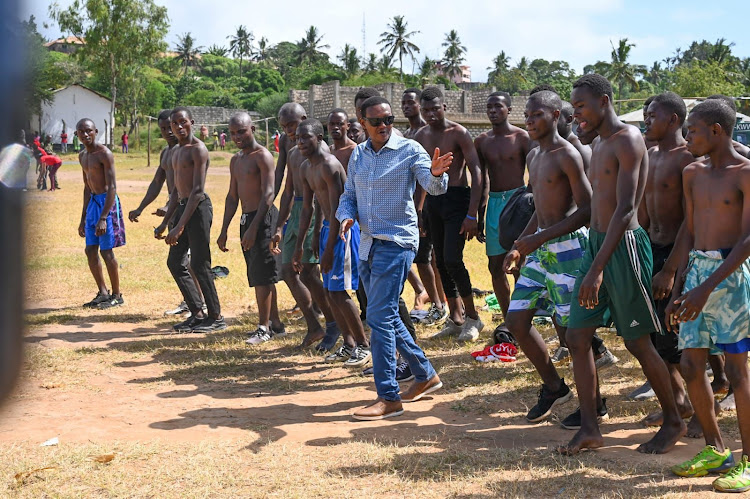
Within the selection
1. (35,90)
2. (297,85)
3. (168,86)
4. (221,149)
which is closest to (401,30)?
(297,85)

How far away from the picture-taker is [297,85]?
77.4 meters

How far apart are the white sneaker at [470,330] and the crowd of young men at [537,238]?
2 centimetres

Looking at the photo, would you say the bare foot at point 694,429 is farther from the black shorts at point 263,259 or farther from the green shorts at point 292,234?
the black shorts at point 263,259

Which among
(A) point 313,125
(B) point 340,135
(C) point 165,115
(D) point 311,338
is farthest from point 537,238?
(C) point 165,115

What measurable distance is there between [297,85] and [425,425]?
243ft

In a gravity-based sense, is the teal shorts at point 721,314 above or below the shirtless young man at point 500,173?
below

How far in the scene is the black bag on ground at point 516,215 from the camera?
6391 mm

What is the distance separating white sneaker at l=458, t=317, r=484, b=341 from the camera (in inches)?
296

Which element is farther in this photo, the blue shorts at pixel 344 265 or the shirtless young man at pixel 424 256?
the shirtless young man at pixel 424 256

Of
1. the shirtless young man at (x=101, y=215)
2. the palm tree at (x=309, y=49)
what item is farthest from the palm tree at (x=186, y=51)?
the shirtless young man at (x=101, y=215)

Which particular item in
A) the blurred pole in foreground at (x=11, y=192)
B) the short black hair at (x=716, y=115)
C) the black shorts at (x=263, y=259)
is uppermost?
the short black hair at (x=716, y=115)

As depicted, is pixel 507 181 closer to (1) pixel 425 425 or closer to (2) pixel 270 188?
(2) pixel 270 188

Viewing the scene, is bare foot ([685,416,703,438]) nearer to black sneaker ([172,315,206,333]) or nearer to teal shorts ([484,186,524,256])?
teal shorts ([484,186,524,256])

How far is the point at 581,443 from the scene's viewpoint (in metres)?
4.59
